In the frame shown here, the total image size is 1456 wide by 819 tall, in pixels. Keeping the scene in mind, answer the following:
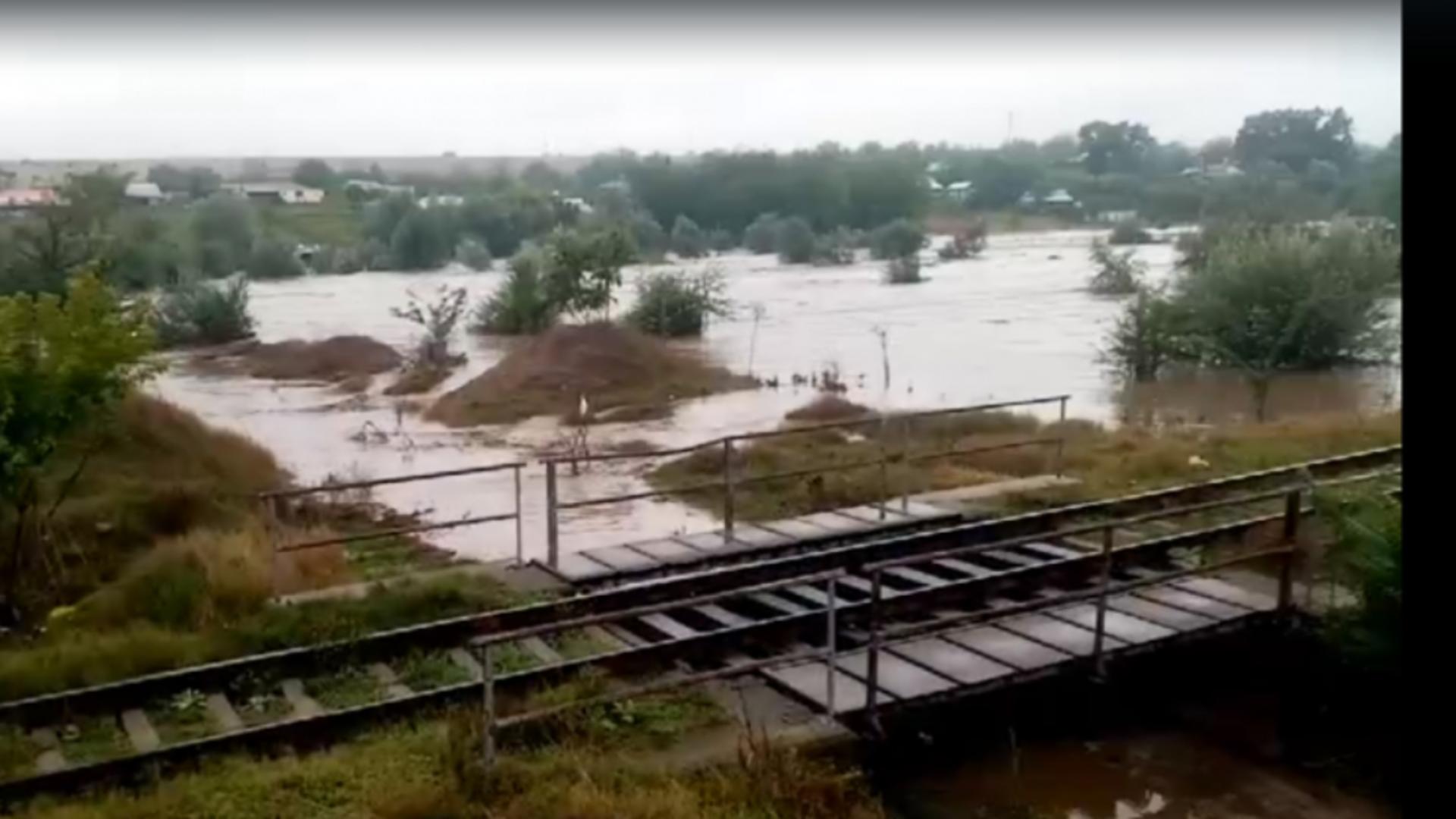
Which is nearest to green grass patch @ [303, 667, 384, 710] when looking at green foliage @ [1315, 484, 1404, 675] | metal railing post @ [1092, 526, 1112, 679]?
metal railing post @ [1092, 526, 1112, 679]

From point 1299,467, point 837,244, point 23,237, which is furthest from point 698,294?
point 1299,467

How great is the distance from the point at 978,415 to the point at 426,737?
9527 mm

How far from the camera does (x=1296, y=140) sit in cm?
371

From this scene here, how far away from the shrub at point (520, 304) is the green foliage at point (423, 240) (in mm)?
1853

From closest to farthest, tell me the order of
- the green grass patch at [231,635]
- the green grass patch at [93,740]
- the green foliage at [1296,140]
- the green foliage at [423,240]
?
the green foliage at [1296,140] < the green grass patch at [93,740] < the green grass patch at [231,635] < the green foliage at [423,240]

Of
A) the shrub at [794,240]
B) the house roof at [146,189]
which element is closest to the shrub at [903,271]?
the shrub at [794,240]

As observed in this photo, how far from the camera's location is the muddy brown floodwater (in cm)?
1075

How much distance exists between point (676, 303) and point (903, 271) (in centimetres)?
707

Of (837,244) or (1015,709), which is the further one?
(837,244)

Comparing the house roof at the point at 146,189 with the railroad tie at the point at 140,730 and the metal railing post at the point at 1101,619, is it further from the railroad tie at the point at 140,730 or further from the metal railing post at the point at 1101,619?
the metal railing post at the point at 1101,619

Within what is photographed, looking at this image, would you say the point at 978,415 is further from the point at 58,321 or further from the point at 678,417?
the point at 58,321

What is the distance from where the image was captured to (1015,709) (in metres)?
4.83

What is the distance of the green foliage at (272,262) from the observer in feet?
63.7

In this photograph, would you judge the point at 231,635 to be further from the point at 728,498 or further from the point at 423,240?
the point at 423,240
